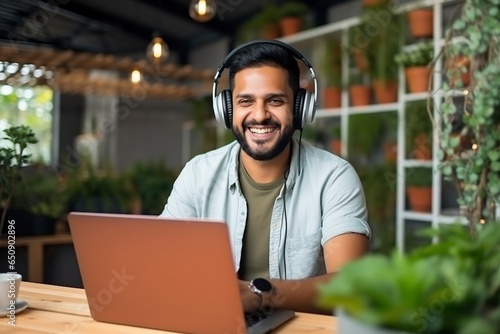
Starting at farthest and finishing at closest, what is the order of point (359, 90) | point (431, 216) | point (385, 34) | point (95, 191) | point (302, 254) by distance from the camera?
point (95, 191) → point (359, 90) → point (385, 34) → point (431, 216) → point (302, 254)

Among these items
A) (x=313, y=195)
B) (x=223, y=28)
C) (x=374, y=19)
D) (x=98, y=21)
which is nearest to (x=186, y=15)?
(x=223, y=28)

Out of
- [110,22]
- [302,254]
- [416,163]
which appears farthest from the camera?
[110,22]

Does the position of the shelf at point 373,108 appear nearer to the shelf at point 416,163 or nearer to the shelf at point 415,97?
the shelf at point 415,97

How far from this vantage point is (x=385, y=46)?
13.3ft

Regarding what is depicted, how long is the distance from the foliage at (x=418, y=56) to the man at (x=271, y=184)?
2190 millimetres

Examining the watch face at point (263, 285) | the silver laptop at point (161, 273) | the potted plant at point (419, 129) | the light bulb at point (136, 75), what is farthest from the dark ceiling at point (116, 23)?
the silver laptop at point (161, 273)

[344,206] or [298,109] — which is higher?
[298,109]

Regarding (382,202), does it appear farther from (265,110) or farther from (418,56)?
(265,110)

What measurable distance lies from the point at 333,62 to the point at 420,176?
1.45 m

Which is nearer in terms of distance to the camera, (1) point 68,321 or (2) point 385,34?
(1) point 68,321

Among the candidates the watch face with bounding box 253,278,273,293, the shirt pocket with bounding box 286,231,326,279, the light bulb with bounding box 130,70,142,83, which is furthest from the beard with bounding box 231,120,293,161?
the light bulb with bounding box 130,70,142,83

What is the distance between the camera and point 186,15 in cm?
827

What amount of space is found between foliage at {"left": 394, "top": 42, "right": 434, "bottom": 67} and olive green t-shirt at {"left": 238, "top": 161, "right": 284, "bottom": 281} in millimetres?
2333

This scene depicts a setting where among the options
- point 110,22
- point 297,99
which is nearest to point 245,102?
point 297,99
